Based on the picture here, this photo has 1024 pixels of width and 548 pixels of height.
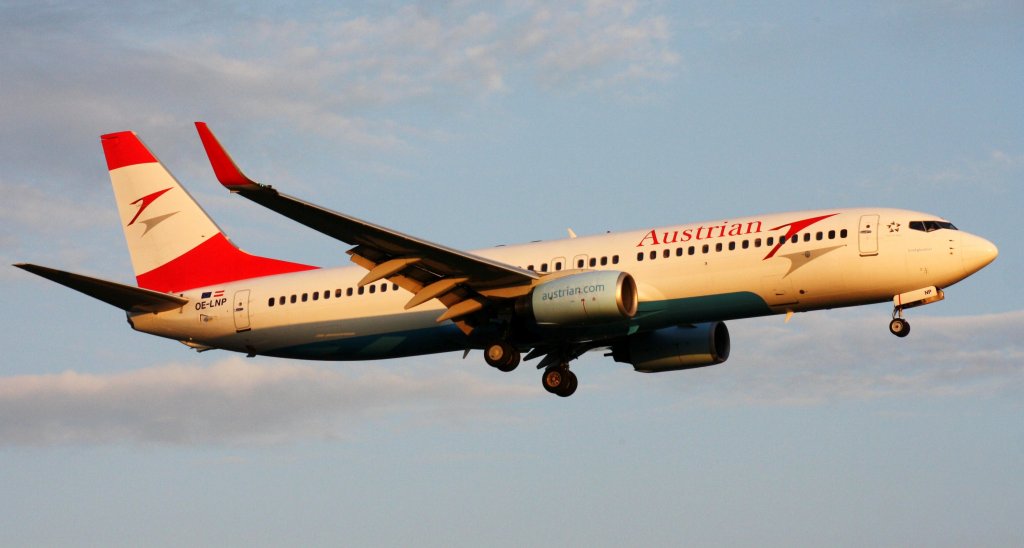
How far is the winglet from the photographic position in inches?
1320

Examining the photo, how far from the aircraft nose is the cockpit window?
672 millimetres

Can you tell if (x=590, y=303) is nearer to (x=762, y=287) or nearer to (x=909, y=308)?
(x=762, y=287)

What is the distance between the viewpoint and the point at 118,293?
44.3m

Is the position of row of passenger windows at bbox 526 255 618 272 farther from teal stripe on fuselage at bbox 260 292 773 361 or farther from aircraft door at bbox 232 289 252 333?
aircraft door at bbox 232 289 252 333

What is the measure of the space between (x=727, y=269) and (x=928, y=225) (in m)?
5.43

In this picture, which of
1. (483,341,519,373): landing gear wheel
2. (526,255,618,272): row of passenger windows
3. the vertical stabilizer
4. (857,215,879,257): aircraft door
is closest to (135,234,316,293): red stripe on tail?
the vertical stabilizer

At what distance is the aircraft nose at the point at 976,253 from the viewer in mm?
38000

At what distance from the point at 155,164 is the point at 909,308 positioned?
25.9 m

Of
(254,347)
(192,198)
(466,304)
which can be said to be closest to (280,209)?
(466,304)

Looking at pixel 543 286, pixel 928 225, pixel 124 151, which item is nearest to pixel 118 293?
pixel 124 151

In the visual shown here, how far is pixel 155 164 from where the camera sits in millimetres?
49969

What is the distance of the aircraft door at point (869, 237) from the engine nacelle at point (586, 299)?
6.11 metres

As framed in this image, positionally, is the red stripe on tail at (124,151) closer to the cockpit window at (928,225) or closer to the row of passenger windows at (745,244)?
the row of passenger windows at (745,244)

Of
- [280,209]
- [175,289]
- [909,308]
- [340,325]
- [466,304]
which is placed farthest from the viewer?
[175,289]
